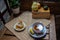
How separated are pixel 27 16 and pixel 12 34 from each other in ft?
0.95

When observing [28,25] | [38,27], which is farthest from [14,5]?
[38,27]

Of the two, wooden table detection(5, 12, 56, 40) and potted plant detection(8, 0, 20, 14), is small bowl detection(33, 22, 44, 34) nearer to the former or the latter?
wooden table detection(5, 12, 56, 40)

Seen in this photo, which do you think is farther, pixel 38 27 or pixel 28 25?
pixel 28 25

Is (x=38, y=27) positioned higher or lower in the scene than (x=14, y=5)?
lower

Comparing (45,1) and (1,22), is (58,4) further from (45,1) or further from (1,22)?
(1,22)

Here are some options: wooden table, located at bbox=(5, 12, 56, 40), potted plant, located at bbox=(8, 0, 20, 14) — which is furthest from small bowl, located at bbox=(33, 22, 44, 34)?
potted plant, located at bbox=(8, 0, 20, 14)

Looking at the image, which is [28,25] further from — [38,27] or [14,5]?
[14,5]

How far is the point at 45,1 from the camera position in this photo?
1548 millimetres

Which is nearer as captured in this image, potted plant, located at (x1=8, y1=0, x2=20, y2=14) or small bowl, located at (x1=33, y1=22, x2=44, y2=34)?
small bowl, located at (x1=33, y1=22, x2=44, y2=34)

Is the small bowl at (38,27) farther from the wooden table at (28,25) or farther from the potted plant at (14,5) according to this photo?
the potted plant at (14,5)

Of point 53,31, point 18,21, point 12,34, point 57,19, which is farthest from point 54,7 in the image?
point 12,34

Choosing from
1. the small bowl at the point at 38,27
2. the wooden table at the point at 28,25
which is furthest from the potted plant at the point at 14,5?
the small bowl at the point at 38,27

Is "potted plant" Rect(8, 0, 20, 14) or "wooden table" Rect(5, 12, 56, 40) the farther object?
"potted plant" Rect(8, 0, 20, 14)

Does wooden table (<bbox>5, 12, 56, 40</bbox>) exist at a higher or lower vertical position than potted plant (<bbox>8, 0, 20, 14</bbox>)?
lower
